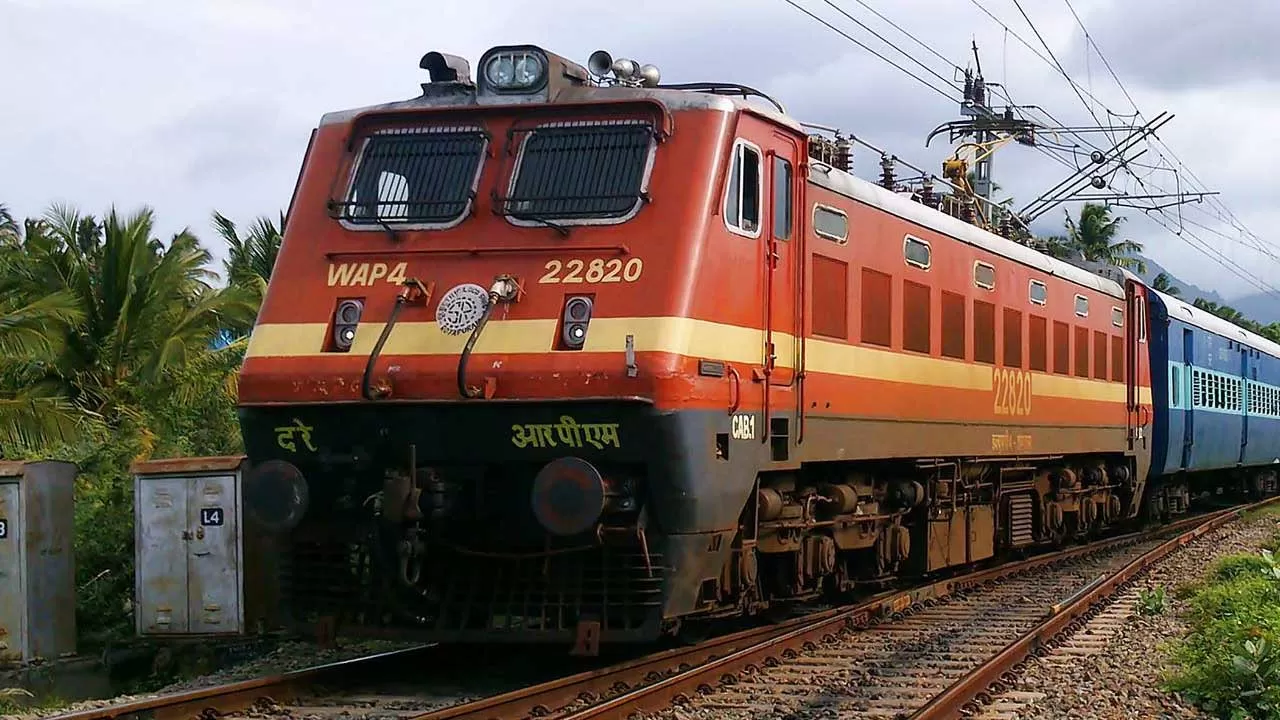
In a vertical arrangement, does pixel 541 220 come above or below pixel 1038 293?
below

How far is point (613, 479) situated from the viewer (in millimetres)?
8680

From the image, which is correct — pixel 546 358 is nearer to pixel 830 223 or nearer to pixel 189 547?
pixel 830 223

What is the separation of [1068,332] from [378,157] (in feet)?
32.7

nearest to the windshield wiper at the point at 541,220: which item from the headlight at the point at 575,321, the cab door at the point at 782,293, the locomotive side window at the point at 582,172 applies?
the locomotive side window at the point at 582,172

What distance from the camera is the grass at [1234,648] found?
8336 millimetres

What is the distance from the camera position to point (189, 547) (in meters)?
11.8

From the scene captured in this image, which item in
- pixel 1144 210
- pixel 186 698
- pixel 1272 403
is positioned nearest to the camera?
pixel 186 698

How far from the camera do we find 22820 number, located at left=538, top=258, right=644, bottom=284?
876cm

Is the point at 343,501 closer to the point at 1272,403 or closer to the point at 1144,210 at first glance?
the point at 1144,210

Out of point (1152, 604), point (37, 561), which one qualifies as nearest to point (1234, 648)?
Answer: point (1152, 604)

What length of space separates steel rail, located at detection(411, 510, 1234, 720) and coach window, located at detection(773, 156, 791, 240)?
2.71 meters

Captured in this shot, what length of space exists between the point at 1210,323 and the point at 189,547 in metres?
19.5

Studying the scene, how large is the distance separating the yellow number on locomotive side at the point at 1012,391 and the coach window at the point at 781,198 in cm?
500

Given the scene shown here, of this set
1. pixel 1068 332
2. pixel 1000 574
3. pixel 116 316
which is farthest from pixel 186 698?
pixel 116 316
